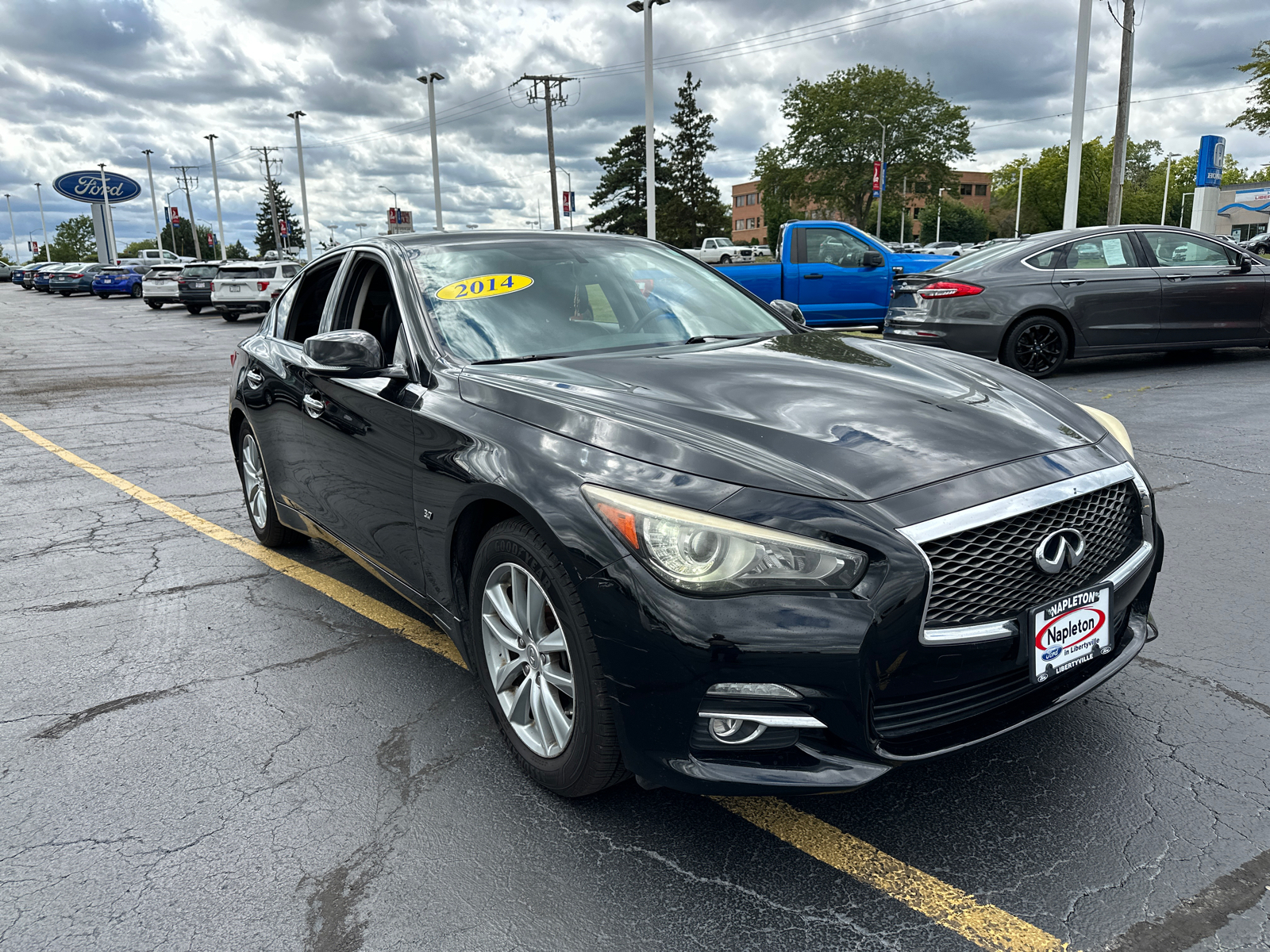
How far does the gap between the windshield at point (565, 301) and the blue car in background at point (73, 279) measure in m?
53.6

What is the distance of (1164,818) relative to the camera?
8.37 feet

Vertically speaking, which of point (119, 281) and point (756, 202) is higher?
point (756, 202)

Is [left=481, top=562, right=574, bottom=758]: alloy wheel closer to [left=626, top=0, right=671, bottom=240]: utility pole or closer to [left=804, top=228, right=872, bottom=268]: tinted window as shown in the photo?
[left=804, top=228, right=872, bottom=268]: tinted window

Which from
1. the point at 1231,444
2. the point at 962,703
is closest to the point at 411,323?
the point at 962,703

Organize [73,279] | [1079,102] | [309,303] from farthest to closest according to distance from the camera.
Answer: [73,279] < [1079,102] < [309,303]

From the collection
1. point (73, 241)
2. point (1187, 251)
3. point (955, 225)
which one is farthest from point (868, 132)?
point (73, 241)

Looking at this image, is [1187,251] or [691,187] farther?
[691,187]

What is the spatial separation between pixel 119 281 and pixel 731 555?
5044cm

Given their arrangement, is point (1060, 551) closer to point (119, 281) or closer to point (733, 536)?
point (733, 536)

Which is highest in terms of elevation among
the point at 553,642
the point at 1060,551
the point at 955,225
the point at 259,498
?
the point at 955,225

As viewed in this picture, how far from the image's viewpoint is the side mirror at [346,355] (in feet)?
10.9

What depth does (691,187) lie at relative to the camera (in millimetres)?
78188

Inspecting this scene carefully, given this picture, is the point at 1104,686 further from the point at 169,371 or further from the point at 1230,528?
the point at 169,371

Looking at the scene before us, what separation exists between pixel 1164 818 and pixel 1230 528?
3086 mm
